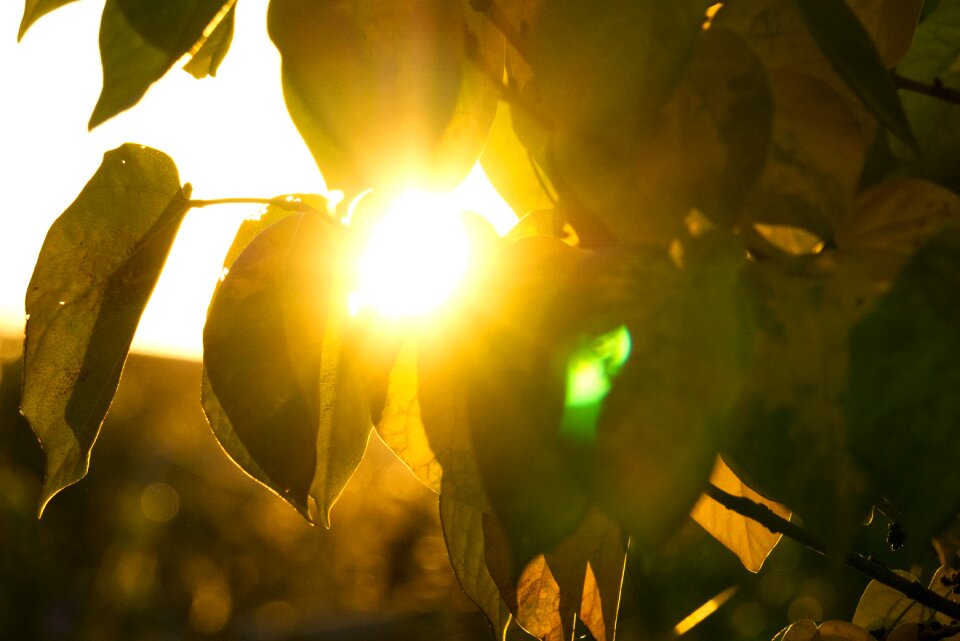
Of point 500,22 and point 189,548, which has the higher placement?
point 500,22

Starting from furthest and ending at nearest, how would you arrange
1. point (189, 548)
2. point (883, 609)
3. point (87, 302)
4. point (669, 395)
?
point (189, 548) → point (883, 609) → point (87, 302) → point (669, 395)

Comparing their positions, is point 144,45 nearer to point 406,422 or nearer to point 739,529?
point 406,422

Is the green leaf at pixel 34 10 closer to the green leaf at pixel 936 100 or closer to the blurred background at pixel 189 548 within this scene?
the green leaf at pixel 936 100

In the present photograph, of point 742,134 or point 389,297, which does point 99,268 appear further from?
point 742,134

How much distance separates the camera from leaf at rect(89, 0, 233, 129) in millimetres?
237

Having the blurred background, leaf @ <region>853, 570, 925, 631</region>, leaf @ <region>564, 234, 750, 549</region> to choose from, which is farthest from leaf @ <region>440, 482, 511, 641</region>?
the blurred background

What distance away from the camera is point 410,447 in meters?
0.25

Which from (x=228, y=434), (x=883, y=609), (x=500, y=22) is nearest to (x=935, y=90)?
(x=500, y=22)

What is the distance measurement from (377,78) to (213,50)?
0.59 feet

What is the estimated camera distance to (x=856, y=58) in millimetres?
179

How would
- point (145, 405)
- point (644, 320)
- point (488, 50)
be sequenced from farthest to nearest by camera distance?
1. point (145, 405)
2. point (488, 50)
3. point (644, 320)

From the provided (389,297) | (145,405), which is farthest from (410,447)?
(145,405)

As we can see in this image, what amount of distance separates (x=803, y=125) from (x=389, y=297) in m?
0.12

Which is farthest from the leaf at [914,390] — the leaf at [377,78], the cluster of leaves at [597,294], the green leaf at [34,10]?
the green leaf at [34,10]
